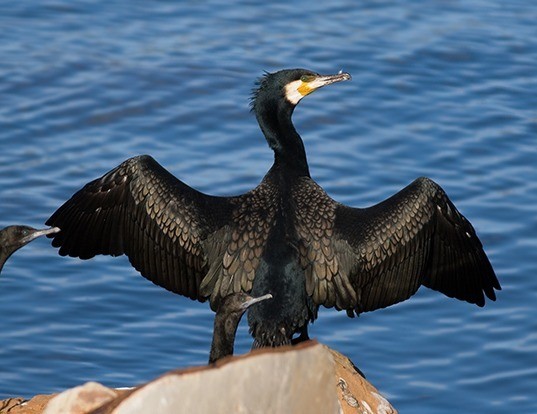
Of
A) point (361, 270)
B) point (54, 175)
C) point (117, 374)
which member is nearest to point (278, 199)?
point (361, 270)

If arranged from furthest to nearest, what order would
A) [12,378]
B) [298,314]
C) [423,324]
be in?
[423,324]
[12,378]
[298,314]

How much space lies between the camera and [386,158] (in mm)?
14719

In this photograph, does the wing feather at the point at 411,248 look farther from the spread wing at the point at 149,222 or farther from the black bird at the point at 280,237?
the spread wing at the point at 149,222

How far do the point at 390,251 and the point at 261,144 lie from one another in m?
5.81

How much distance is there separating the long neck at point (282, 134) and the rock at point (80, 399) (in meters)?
4.17

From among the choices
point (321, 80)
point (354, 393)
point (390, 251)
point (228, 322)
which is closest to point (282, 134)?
point (321, 80)

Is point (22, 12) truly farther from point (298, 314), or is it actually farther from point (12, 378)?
point (298, 314)

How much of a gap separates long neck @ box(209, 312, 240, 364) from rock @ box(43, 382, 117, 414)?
8.26 ft

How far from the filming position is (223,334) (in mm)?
7801

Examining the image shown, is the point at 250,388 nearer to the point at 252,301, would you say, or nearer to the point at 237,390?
the point at 237,390

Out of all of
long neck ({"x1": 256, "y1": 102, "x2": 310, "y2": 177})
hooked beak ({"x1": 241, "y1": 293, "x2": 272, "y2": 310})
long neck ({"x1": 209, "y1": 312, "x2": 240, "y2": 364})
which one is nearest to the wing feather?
long neck ({"x1": 256, "y1": 102, "x2": 310, "y2": 177})

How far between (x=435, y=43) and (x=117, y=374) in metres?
7.25

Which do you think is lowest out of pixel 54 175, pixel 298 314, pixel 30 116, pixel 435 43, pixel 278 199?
pixel 298 314

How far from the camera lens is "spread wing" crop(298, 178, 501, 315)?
896 cm
